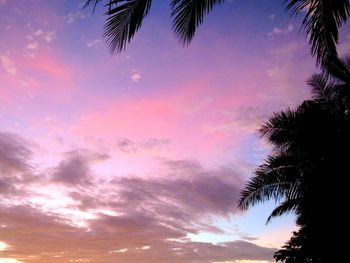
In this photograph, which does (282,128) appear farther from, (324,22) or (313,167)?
(324,22)

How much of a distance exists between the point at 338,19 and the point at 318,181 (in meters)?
8.85

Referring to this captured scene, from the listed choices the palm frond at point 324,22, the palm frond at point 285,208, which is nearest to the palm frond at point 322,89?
the palm frond at point 285,208

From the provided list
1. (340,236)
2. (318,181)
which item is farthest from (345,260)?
(318,181)

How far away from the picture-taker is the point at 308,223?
1339cm

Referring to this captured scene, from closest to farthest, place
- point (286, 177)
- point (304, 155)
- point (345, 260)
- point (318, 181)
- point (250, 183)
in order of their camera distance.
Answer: point (345, 260), point (318, 181), point (304, 155), point (286, 177), point (250, 183)

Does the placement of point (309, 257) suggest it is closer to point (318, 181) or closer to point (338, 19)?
point (318, 181)

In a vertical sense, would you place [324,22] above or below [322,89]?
below

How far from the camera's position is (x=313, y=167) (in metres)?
14.2

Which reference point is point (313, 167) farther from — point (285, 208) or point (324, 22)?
point (324, 22)

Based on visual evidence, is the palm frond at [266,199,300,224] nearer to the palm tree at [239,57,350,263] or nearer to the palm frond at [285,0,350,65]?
the palm tree at [239,57,350,263]

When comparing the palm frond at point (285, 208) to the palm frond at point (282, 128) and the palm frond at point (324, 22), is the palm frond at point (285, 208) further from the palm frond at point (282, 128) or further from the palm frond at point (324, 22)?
the palm frond at point (324, 22)

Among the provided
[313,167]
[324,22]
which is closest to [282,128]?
[313,167]

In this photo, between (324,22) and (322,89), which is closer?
(324,22)

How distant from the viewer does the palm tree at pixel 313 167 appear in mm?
12633
